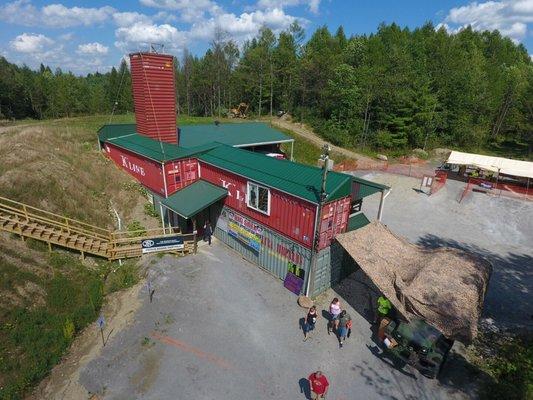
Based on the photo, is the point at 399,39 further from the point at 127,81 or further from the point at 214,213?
the point at 127,81

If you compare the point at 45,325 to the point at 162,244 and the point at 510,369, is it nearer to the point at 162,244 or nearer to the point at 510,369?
the point at 162,244

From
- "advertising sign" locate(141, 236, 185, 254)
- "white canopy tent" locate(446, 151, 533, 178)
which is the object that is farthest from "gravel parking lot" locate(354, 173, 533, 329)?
"advertising sign" locate(141, 236, 185, 254)

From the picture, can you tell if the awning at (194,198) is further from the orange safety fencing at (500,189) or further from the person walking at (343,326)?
the orange safety fencing at (500,189)

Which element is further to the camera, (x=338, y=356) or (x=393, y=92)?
(x=393, y=92)

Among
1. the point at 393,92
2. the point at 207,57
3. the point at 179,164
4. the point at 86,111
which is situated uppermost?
the point at 207,57

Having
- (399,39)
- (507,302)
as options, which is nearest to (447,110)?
(399,39)

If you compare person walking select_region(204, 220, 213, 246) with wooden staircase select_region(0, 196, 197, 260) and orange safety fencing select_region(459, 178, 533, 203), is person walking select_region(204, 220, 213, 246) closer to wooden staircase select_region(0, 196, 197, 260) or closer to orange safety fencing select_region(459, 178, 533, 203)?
wooden staircase select_region(0, 196, 197, 260)
